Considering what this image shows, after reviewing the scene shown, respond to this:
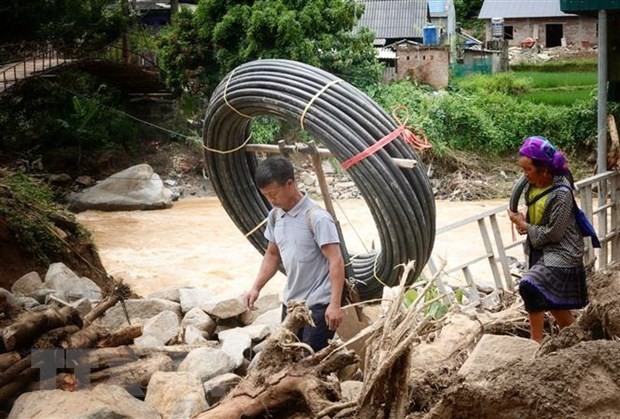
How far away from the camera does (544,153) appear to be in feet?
11.6

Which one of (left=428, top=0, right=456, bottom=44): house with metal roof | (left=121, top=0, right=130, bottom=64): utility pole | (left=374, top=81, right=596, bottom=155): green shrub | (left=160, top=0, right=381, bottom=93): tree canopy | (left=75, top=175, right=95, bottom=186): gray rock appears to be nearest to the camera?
(left=160, top=0, right=381, bottom=93): tree canopy

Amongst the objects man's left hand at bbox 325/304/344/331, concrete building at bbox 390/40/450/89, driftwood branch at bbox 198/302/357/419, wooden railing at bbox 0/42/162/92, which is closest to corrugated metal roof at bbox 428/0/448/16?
concrete building at bbox 390/40/450/89

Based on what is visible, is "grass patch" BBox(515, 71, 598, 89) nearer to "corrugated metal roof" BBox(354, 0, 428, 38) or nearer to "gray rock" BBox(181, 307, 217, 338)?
"corrugated metal roof" BBox(354, 0, 428, 38)

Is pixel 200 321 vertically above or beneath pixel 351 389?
beneath

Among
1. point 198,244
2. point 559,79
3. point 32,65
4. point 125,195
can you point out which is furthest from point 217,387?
point 559,79

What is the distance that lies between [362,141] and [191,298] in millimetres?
2371

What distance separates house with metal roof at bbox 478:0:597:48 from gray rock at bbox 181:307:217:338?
67.2 feet

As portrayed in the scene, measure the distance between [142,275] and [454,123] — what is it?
889cm

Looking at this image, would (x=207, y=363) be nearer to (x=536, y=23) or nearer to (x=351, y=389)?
(x=351, y=389)

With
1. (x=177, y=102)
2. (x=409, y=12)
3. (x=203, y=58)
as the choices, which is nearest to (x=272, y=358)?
(x=203, y=58)

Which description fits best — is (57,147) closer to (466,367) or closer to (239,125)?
(239,125)

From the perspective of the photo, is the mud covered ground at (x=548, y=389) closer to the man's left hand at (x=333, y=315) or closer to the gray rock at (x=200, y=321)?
the man's left hand at (x=333, y=315)

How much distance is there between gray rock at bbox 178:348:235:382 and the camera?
4.08 metres

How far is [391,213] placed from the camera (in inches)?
188
